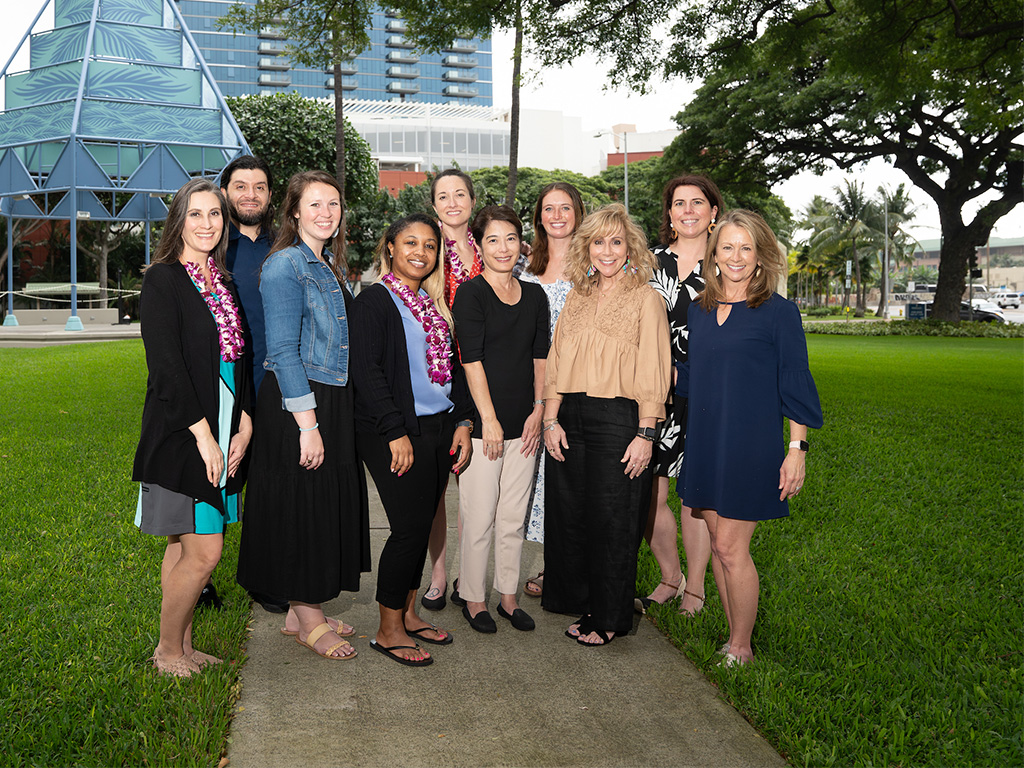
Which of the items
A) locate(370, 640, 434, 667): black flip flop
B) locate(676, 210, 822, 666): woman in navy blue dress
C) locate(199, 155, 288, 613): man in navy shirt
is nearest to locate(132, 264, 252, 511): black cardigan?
locate(199, 155, 288, 613): man in navy shirt

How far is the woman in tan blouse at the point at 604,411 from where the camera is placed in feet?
→ 12.2

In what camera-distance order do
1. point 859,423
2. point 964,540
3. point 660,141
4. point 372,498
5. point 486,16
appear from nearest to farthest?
point 964,540, point 372,498, point 859,423, point 486,16, point 660,141

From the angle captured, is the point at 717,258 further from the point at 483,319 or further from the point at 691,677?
the point at 691,677

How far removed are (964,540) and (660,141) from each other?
9436cm

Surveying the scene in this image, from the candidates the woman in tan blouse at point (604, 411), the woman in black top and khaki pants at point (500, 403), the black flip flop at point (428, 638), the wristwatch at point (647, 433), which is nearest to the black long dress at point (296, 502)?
the black flip flop at point (428, 638)

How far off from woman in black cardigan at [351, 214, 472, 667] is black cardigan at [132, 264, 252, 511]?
61 cm

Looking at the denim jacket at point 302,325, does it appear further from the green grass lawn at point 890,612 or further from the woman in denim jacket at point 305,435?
the green grass lawn at point 890,612

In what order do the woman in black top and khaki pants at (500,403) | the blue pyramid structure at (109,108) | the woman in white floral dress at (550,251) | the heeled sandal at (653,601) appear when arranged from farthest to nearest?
the blue pyramid structure at (109,108), the heeled sandal at (653,601), the woman in white floral dress at (550,251), the woman in black top and khaki pants at (500,403)

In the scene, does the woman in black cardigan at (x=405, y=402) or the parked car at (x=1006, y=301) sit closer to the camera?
the woman in black cardigan at (x=405, y=402)

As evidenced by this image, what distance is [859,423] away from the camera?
9.92 metres

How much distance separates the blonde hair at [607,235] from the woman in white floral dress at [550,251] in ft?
1.08

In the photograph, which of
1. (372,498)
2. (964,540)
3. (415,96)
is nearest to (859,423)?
(964,540)

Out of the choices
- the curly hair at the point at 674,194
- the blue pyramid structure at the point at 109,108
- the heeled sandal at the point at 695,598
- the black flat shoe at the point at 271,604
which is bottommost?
the black flat shoe at the point at 271,604

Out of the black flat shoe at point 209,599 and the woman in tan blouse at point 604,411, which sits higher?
the woman in tan blouse at point 604,411
